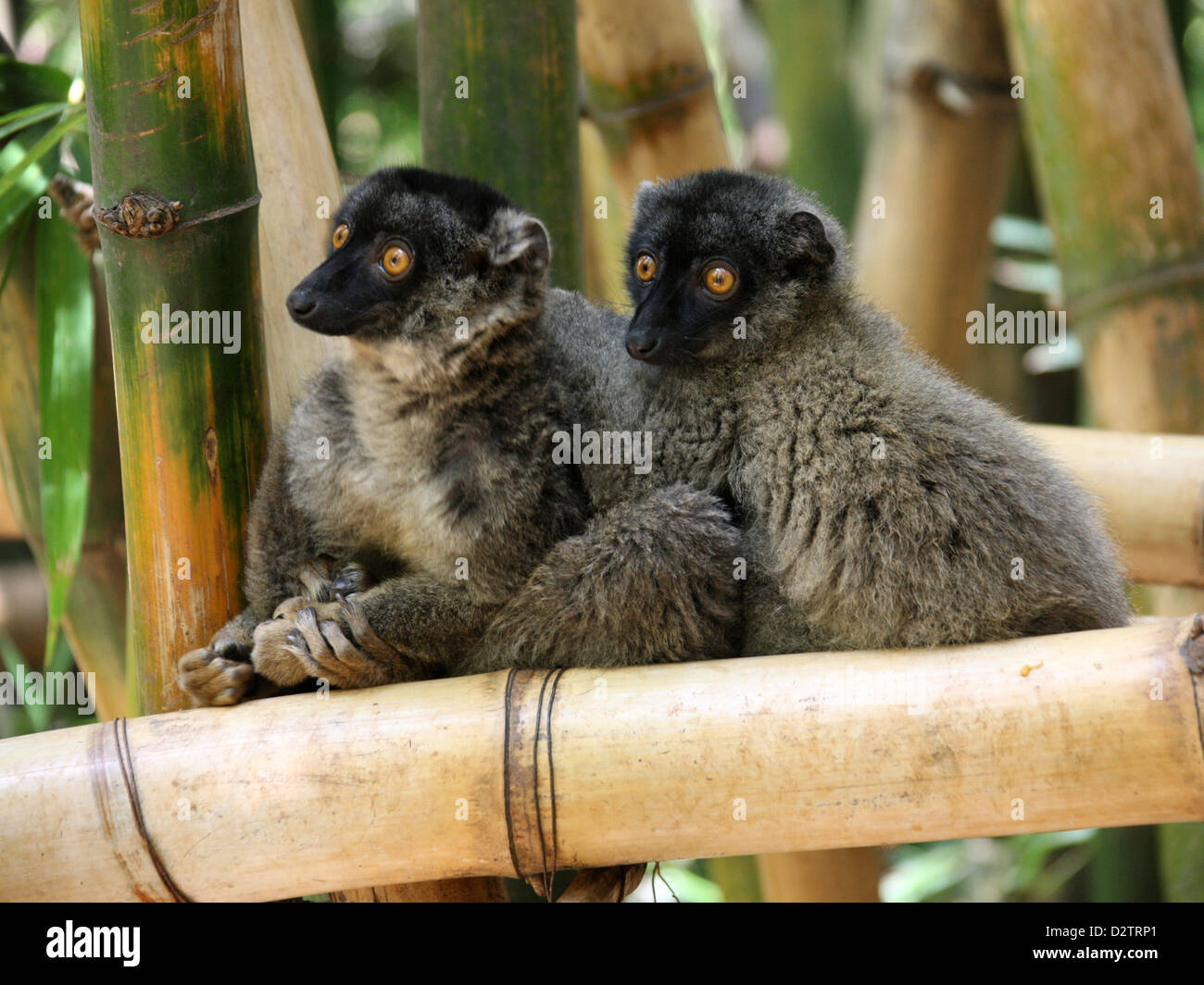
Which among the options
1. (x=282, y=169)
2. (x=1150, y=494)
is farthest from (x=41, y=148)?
(x=1150, y=494)

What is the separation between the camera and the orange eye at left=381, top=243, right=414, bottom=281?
2.82m

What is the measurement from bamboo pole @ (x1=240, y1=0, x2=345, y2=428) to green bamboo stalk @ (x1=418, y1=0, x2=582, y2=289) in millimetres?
375

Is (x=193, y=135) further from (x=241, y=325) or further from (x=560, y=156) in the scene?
(x=560, y=156)

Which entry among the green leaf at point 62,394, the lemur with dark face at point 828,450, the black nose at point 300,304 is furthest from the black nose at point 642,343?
the green leaf at point 62,394

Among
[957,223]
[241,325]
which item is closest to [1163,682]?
[241,325]

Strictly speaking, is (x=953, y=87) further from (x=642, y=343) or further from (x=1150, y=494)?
(x=642, y=343)

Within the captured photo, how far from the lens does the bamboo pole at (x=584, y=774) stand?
221cm

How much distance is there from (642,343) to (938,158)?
256 cm

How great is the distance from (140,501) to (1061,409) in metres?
6.51

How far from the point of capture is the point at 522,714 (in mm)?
2420

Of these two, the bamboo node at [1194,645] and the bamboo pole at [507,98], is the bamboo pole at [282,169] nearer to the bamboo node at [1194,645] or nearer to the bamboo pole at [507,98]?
the bamboo pole at [507,98]

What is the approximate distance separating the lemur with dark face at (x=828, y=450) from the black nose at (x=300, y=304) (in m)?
0.72

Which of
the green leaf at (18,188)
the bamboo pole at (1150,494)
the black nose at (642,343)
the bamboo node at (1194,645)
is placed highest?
the green leaf at (18,188)

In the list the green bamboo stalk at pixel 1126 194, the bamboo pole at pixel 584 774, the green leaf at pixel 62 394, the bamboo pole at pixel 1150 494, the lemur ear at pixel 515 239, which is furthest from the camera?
the green bamboo stalk at pixel 1126 194
